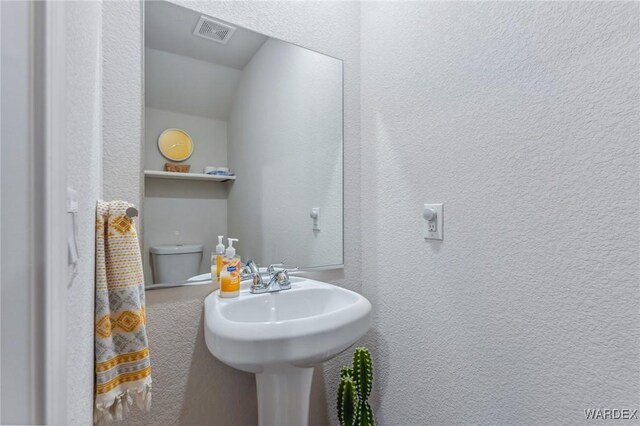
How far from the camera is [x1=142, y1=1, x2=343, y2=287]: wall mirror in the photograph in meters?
1.02

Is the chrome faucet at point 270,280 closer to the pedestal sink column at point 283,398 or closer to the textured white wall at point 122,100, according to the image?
the pedestal sink column at point 283,398

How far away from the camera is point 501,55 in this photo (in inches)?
35.2

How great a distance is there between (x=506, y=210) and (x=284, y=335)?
713mm

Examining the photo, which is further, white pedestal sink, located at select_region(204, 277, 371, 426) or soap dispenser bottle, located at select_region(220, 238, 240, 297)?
soap dispenser bottle, located at select_region(220, 238, 240, 297)

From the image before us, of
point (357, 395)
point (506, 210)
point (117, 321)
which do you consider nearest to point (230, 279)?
point (117, 321)

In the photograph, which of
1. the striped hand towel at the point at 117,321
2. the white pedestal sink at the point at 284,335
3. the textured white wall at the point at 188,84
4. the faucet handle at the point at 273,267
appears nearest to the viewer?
the striped hand towel at the point at 117,321

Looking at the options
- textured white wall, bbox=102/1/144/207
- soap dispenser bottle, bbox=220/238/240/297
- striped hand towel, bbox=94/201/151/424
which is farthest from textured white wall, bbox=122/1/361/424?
striped hand towel, bbox=94/201/151/424

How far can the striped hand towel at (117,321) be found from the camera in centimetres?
62

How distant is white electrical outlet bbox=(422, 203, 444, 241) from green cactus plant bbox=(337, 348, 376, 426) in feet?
1.68

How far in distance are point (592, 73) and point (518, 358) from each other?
0.76 meters

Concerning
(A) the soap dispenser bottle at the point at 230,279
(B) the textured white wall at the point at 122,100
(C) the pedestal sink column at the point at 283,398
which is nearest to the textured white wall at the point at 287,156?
(A) the soap dispenser bottle at the point at 230,279

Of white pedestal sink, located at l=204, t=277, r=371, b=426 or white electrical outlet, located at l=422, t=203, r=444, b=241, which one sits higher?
Answer: white electrical outlet, located at l=422, t=203, r=444, b=241

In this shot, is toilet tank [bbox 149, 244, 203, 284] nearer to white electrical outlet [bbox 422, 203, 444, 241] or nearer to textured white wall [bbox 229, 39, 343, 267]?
textured white wall [bbox 229, 39, 343, 267]

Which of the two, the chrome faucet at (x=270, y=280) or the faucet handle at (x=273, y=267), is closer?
the chrome faucet at (x=270, y=280)
